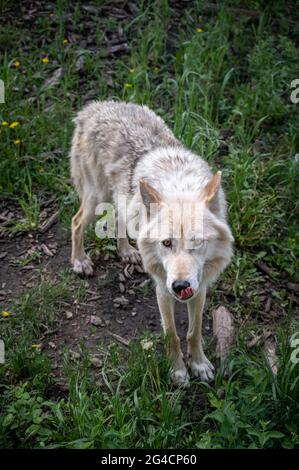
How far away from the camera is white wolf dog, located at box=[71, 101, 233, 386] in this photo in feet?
12.4

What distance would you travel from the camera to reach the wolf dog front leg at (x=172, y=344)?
436 centimetres

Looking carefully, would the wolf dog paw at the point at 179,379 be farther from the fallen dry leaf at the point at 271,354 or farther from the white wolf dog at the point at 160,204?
the fallen dry leaf at the point at 271,354

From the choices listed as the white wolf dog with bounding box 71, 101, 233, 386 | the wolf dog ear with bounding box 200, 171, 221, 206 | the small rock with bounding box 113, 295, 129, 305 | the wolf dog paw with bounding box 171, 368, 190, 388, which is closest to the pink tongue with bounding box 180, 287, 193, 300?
the white wolf dog with bounding box 71, 101, 233, 386

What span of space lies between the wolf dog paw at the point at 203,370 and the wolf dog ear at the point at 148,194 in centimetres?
133

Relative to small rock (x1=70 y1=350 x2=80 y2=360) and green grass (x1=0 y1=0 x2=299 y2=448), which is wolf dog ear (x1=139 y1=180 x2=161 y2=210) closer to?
green grass (x1=0 y1=0 x2=299 y2=448)

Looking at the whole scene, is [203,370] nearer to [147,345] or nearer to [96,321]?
[147,345]

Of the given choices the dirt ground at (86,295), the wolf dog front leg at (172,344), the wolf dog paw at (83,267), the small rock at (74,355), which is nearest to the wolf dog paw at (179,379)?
the wolf dog front leg at (172,344)

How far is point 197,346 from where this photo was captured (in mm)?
4488

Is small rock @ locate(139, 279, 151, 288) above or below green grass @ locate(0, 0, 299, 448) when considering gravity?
below

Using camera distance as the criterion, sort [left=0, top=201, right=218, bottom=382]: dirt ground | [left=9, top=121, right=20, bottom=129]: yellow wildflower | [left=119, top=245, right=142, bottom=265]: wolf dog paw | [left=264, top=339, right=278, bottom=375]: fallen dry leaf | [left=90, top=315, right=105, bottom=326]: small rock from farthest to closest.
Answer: [left=9, top=121, right=20, bottom=129]: yellow wildflower → [left=119, top=245, right=142, bottom=265]: wolf dog paw → [left=90, top=315, right=105, bottom=326]: small rock → [left=0, top=201, right=218, bottom=382]: dirt ground → [left=264, top=339, right=278, bottom=375]: fallen dry leaf

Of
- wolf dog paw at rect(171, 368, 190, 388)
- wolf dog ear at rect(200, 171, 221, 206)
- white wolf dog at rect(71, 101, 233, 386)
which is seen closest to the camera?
white wolf dog at rect(71, 101, 233, 386)

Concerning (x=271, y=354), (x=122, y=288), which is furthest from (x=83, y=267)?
(x=271, y=354)

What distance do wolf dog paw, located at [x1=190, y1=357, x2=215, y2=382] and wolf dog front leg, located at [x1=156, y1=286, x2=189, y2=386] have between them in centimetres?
8

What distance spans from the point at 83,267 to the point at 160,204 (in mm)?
1684
